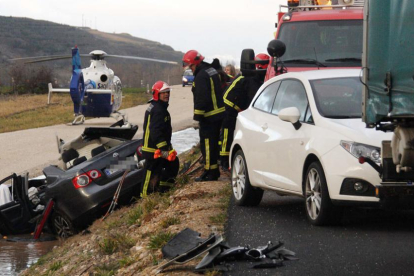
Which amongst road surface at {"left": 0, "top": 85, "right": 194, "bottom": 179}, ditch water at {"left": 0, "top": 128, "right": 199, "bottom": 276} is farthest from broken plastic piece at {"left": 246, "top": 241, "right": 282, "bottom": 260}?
road surface at {"left": 0, "top": 85, "right": 194, "bottom": 179}

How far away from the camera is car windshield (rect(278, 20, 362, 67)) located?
1359 cm

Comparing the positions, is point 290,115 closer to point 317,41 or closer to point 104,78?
point 317,41

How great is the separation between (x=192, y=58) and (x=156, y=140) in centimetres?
132

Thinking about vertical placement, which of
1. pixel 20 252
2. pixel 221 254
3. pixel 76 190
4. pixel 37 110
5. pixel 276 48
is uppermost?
pixel 276 48

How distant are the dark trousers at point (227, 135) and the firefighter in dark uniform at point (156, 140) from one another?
109 centimetres

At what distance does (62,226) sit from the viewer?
13328mm

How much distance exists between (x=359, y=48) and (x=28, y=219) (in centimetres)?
576

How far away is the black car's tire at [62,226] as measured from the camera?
43.2ft

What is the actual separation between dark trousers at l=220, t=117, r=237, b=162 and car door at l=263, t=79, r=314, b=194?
3.48 m

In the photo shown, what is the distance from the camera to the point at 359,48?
1373cm

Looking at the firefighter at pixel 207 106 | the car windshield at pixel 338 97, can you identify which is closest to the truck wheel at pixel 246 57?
the firefighter at pixel 207 106

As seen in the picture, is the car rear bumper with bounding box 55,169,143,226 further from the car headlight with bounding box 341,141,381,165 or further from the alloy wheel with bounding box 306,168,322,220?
the car headlight with bounding box 341,141,381,165

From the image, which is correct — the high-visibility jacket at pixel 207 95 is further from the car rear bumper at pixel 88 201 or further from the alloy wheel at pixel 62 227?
the alloy wheel at pixel 62 227

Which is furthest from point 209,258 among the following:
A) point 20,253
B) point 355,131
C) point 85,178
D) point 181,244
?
point 20,253
